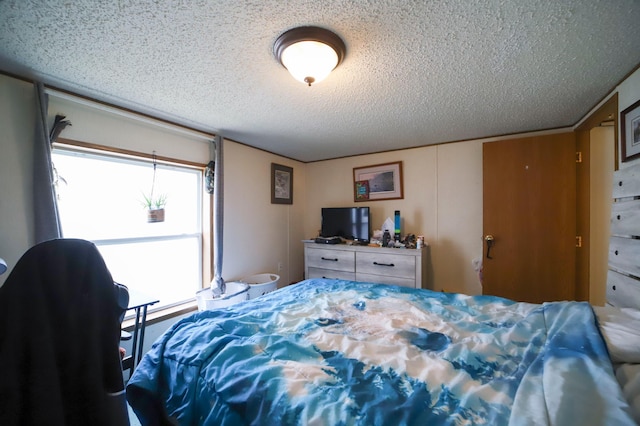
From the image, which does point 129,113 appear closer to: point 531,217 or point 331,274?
point 331,274

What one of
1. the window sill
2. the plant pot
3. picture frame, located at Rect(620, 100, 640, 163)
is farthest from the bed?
the plant pot

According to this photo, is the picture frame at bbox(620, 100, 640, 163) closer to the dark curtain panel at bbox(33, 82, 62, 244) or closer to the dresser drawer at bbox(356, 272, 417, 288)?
the dresser drawer at bbox(356, 272, 417, 288)

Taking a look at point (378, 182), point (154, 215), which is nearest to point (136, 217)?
point (154, 215)

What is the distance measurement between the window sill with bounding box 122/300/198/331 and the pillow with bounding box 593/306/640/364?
114 inches

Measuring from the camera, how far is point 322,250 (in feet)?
10.7

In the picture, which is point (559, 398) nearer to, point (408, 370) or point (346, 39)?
point (408, 370)

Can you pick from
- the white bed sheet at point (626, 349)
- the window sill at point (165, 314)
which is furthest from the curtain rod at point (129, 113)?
the white bed sheet at point (626, 349)

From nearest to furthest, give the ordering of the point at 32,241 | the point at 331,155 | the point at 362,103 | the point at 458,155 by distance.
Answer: the point at 32,241 → the point at 362,103 → the point at 458,155 → the point at 331,155

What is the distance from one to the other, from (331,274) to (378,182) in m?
1.46

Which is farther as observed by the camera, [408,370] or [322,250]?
[322,250]

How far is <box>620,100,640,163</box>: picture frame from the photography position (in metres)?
1.45

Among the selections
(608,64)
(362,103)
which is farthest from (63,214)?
(608,64)

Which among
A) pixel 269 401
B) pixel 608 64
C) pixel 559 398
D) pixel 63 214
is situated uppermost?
pixel 608 64

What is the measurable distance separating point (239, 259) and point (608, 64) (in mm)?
3452
